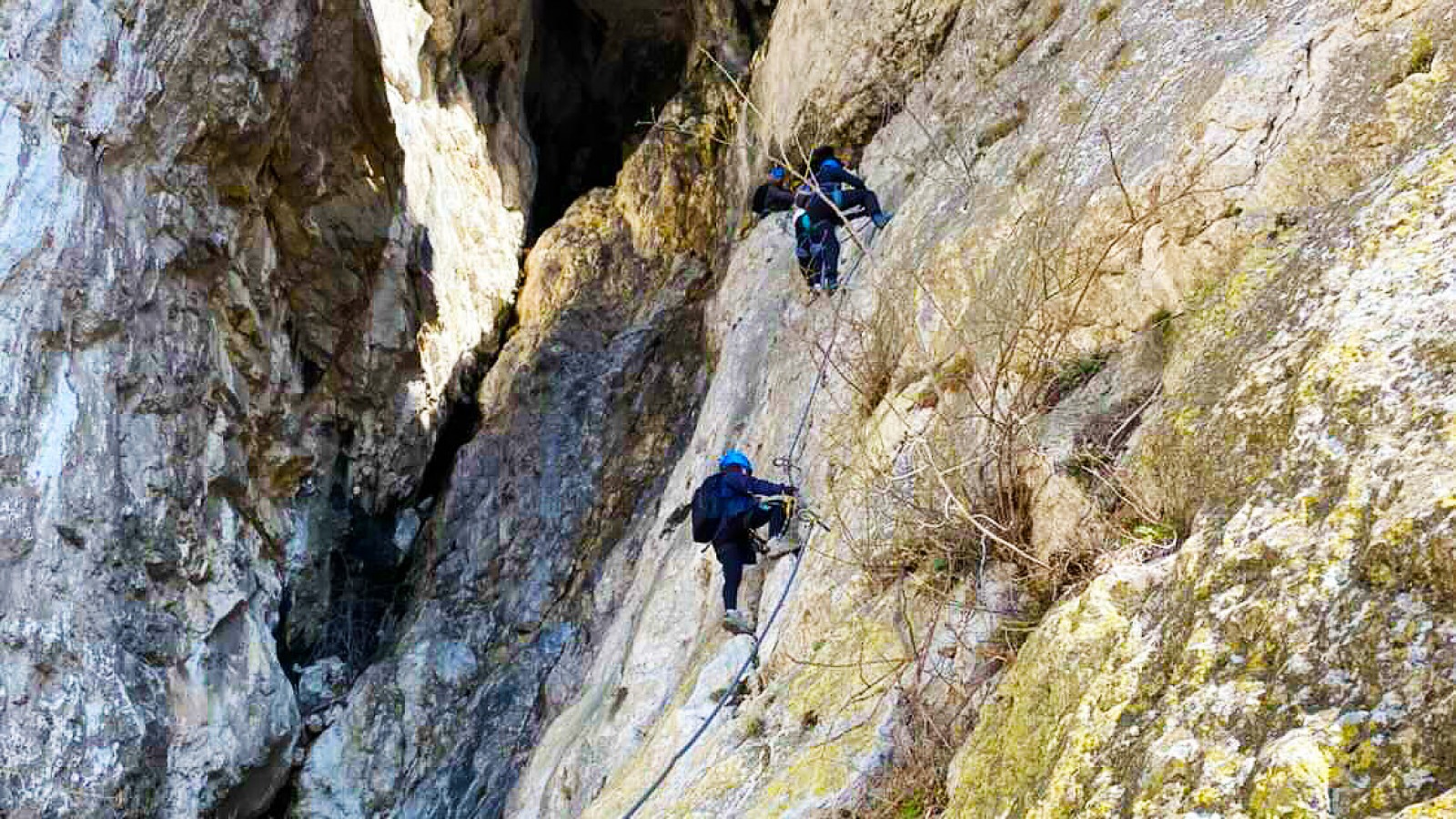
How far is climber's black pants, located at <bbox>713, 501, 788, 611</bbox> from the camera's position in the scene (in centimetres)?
869

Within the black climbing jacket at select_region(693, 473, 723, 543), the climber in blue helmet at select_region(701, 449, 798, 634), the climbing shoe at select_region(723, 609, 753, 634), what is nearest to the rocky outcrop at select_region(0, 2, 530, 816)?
A: the black climbing jacket at select_region(693, 473, 723, 543)

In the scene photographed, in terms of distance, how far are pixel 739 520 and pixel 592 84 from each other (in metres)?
19.6

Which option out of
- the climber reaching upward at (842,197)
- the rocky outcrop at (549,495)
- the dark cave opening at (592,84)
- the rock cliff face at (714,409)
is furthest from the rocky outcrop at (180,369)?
the dark cave opening at (592,84)

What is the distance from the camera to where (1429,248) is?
350cm

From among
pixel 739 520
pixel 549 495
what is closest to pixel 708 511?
pixel 739 520

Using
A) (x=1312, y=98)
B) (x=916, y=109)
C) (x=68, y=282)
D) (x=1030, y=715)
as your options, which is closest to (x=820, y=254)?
(x=916, y=109)

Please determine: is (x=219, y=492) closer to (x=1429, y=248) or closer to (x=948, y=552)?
(x=948, y=552)

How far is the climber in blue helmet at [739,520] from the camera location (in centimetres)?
868

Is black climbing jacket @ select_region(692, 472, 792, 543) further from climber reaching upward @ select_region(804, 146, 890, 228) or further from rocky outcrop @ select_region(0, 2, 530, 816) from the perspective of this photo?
rocky outcrop @ select_region(0, 2, 530, 816)

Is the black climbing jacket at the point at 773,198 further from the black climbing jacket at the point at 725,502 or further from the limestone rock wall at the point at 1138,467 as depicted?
the black climbing jacket at the point at 725,502

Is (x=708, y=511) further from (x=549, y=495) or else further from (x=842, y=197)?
(x=549, y=495)

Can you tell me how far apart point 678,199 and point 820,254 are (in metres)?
9.27

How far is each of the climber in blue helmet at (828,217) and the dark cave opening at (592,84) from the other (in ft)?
43.3

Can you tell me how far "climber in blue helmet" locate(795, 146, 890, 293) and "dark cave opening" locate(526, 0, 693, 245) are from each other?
519 inches
